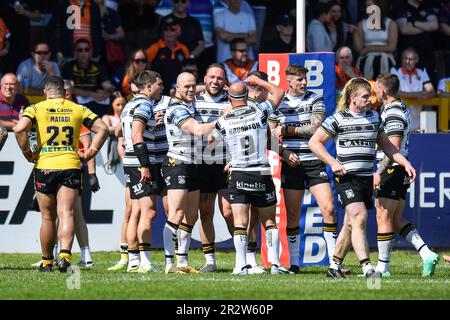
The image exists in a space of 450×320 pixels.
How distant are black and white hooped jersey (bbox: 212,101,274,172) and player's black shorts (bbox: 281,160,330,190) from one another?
34.2 inches

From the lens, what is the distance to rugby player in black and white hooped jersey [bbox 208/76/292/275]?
550 inches

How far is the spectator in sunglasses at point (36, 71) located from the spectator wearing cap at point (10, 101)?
202cm

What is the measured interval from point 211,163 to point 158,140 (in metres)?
0.70

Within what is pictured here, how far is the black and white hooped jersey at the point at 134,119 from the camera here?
14.6m

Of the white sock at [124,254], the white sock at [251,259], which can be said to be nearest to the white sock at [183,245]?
the white sock at [251,259]

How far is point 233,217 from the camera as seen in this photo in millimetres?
14656

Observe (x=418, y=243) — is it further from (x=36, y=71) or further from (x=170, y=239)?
(x=36, y=71)

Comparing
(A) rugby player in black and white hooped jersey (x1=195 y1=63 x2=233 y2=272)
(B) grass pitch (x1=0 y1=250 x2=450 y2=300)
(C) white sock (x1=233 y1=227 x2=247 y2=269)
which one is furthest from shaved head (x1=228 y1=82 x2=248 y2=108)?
(B) grass pitch (x1=0 y1=250 x2=450 y2=300)

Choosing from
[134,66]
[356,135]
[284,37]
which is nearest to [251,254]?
[356,135]

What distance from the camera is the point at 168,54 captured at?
819 inches

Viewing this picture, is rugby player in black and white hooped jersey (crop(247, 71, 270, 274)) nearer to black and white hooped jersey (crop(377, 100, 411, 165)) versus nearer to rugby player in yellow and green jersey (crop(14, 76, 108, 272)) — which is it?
black and white hooped jersey (crop(377, 100, 411, 165))

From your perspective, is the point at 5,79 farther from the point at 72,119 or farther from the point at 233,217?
the point at 233,217

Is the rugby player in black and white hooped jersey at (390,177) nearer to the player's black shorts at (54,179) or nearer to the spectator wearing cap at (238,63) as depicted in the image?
the player's black shorts at (54,179)
